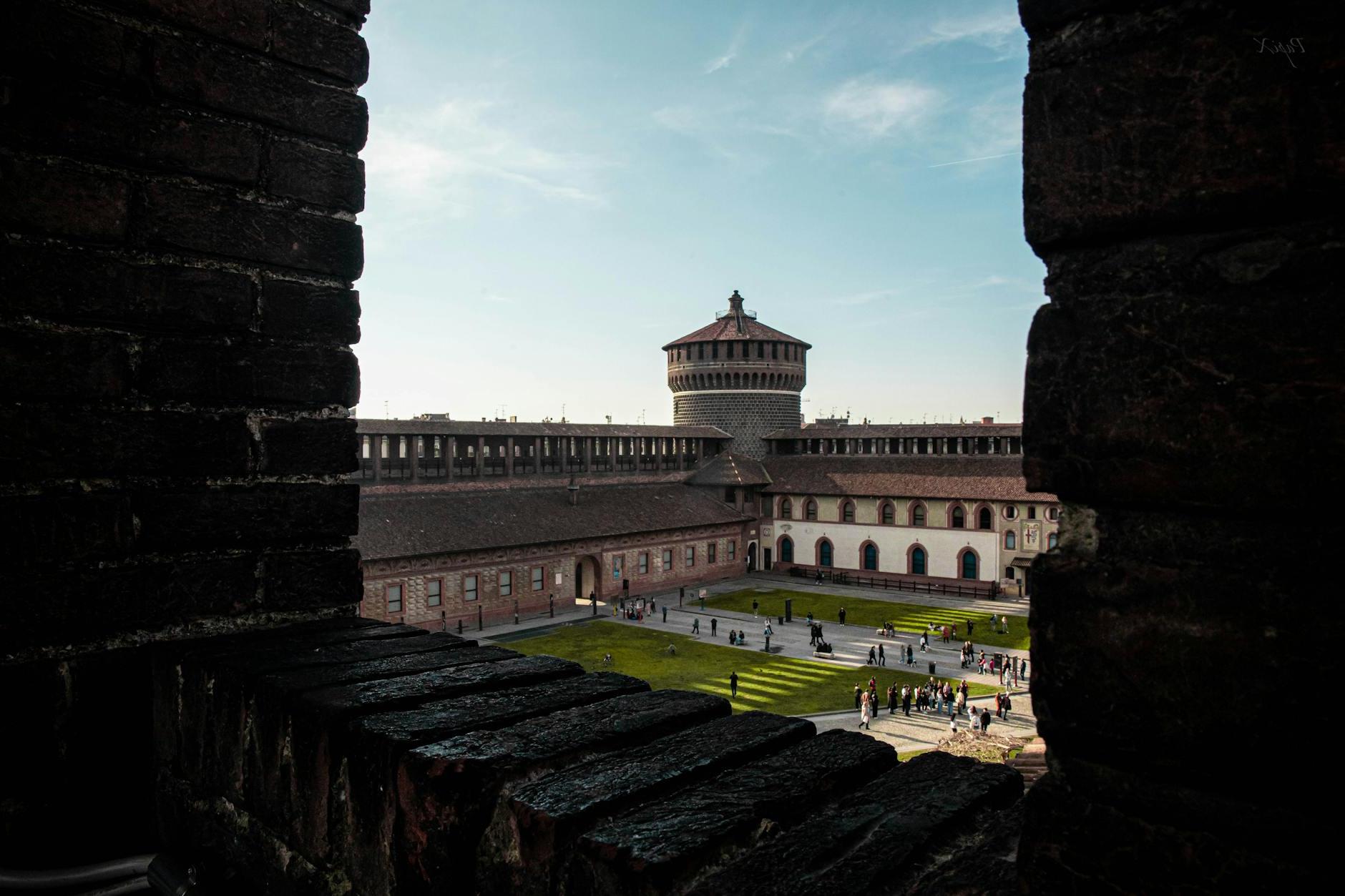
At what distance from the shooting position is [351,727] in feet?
6.20

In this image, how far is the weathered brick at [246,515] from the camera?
8.36ft

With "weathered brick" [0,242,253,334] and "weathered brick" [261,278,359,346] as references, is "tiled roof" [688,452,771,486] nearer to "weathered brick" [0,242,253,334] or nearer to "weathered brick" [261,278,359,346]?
"weathered brick" [261,278,359,346]

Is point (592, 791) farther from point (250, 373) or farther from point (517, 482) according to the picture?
point (517, 482)

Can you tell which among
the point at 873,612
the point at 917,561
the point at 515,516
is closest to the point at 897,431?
the point at 917,561

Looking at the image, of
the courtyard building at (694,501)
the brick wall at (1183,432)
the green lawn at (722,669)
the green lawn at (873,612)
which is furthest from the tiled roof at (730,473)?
the brick wall at (1183,432)

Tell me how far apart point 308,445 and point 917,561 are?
3810cm

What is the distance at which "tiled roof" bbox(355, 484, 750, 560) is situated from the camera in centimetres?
2772

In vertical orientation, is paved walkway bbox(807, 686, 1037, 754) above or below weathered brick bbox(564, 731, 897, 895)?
below

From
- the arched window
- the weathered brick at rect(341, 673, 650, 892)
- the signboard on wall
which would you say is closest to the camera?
the weathered brick at rect(341, 673, 650, 892)

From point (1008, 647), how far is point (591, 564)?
14948 mm

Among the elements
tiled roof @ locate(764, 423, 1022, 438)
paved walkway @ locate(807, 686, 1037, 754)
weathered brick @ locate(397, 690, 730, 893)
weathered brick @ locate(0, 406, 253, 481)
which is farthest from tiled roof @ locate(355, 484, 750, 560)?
weathered brick @ locate(397, 690, 730, 893)

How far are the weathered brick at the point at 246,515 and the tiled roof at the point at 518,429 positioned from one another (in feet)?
89.4

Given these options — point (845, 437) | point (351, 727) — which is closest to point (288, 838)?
point (351, 727)

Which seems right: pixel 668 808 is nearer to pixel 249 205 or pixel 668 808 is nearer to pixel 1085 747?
pixel 1085 747
